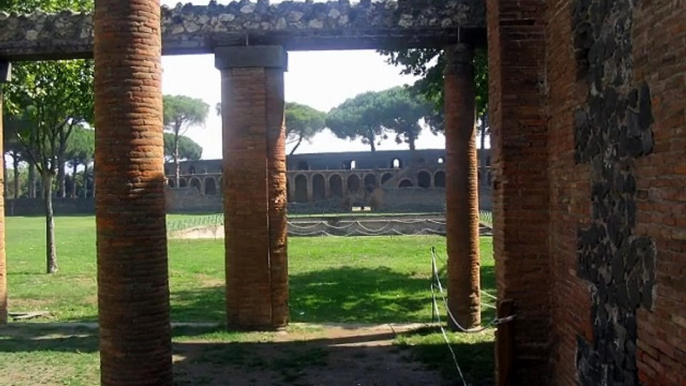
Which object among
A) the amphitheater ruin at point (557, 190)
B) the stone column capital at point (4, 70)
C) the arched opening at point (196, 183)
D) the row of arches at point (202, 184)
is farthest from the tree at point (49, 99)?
the arched opening at point (196, 183)

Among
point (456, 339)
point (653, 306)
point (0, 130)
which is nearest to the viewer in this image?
point (653, 306)

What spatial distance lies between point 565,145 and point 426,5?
554 cm

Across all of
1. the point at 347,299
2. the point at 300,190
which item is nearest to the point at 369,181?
the point at 300,190

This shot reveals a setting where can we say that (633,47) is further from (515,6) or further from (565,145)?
(515,6)

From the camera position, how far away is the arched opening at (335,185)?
6594cm

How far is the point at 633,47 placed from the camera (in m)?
4.32

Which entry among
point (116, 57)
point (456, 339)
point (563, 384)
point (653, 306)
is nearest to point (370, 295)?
point (456, 339)

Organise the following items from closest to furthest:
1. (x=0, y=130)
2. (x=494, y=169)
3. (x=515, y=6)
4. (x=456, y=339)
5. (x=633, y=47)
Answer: (x=633, y=47) → (x=515, y=6) → (x=494, y=169) → (x=456, y=339) → (x=0, y=130)

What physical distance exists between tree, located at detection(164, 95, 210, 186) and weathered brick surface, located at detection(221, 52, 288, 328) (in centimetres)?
6150

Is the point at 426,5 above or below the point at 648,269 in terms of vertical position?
above

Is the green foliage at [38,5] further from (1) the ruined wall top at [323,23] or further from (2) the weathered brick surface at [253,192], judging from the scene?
(2) the weathered brick surface at [253,192]

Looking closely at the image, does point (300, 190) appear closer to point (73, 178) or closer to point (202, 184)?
point (202, 184)

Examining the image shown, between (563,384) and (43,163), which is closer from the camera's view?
(563,384)

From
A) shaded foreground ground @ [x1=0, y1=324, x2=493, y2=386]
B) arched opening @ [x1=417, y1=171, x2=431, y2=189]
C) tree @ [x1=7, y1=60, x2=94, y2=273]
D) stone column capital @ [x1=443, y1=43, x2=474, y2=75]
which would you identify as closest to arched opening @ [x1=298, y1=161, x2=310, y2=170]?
arched opening @ [x1=417, y1=171, x2=431, y2=189]
